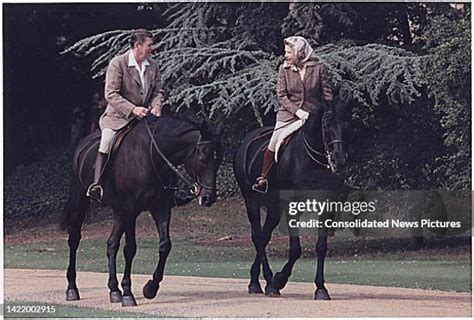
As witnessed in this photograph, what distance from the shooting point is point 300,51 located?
537 inches

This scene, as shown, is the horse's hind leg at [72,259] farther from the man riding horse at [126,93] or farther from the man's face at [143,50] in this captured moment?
the man's face at [143,50]

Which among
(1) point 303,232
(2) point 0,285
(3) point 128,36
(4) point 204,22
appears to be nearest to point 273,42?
(4) point 204,22

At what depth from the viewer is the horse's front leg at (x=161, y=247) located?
1257 centimetres

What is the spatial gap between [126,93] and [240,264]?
10.3ft

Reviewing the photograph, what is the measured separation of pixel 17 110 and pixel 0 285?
189cm

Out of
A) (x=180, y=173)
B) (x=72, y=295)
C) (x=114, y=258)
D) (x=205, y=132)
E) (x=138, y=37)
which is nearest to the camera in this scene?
(x=205, y=132)

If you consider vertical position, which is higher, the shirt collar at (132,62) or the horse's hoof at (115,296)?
the shirt collar at (132,62)

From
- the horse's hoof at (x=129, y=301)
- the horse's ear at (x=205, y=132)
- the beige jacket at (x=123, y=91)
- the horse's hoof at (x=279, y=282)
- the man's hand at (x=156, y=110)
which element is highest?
the beige jacket at (x=123, y=91)

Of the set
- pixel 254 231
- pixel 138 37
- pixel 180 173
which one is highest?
pixel 138 37

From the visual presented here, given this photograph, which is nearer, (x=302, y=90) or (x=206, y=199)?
(x=206, y=199)

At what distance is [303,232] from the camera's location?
13.3 metres

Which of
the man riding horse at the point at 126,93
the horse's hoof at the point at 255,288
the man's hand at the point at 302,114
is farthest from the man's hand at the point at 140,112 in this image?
the horse's hoof at the point at 255,288

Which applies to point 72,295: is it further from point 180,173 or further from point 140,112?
point 140,112

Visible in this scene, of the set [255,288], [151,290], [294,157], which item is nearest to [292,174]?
[294,157]
